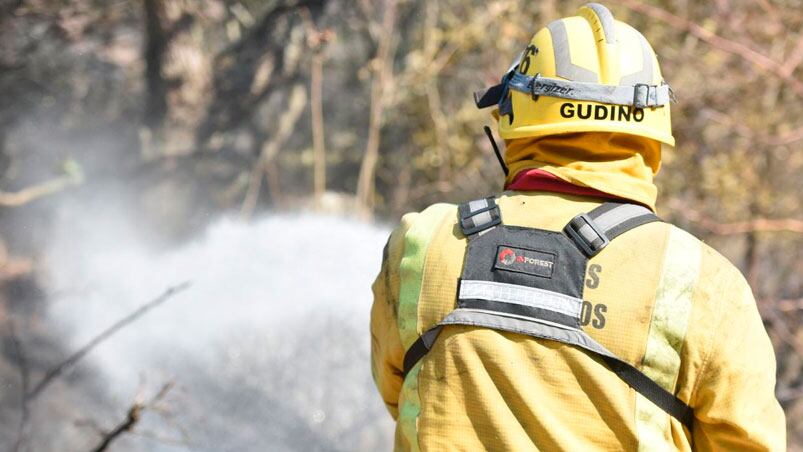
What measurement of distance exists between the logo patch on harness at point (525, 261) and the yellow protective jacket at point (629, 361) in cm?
6

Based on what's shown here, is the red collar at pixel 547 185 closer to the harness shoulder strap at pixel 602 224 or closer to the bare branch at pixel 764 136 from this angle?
the harness shoulder strap at pixel 602 224

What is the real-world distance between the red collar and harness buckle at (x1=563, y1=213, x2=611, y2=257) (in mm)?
94

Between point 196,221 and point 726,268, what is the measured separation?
5717 millimetres

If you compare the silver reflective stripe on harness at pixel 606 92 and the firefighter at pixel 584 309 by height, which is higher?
the silver reflective stripe on harness at pixel 606 92

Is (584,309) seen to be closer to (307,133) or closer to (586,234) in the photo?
(586,234)

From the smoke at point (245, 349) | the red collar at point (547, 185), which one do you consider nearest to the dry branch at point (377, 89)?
the smoke at point (245, 349)

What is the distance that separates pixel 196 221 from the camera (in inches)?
277

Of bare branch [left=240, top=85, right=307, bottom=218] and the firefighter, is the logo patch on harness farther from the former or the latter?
bare branch [left=240, top=85, right=307, bottom=218]

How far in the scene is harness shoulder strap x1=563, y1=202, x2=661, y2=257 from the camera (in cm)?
177

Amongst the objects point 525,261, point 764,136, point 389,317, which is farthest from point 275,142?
point 525,261

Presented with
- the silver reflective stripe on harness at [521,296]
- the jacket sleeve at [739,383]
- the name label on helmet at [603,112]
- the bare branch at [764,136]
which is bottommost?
the jacket sleeve at [739,383]

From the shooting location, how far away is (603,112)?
192 centimetres

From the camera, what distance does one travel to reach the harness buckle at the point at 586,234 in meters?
1.77

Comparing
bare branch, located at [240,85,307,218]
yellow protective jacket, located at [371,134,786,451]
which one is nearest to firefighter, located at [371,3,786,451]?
yellow protective jacket, located at [371,134,786,451]
